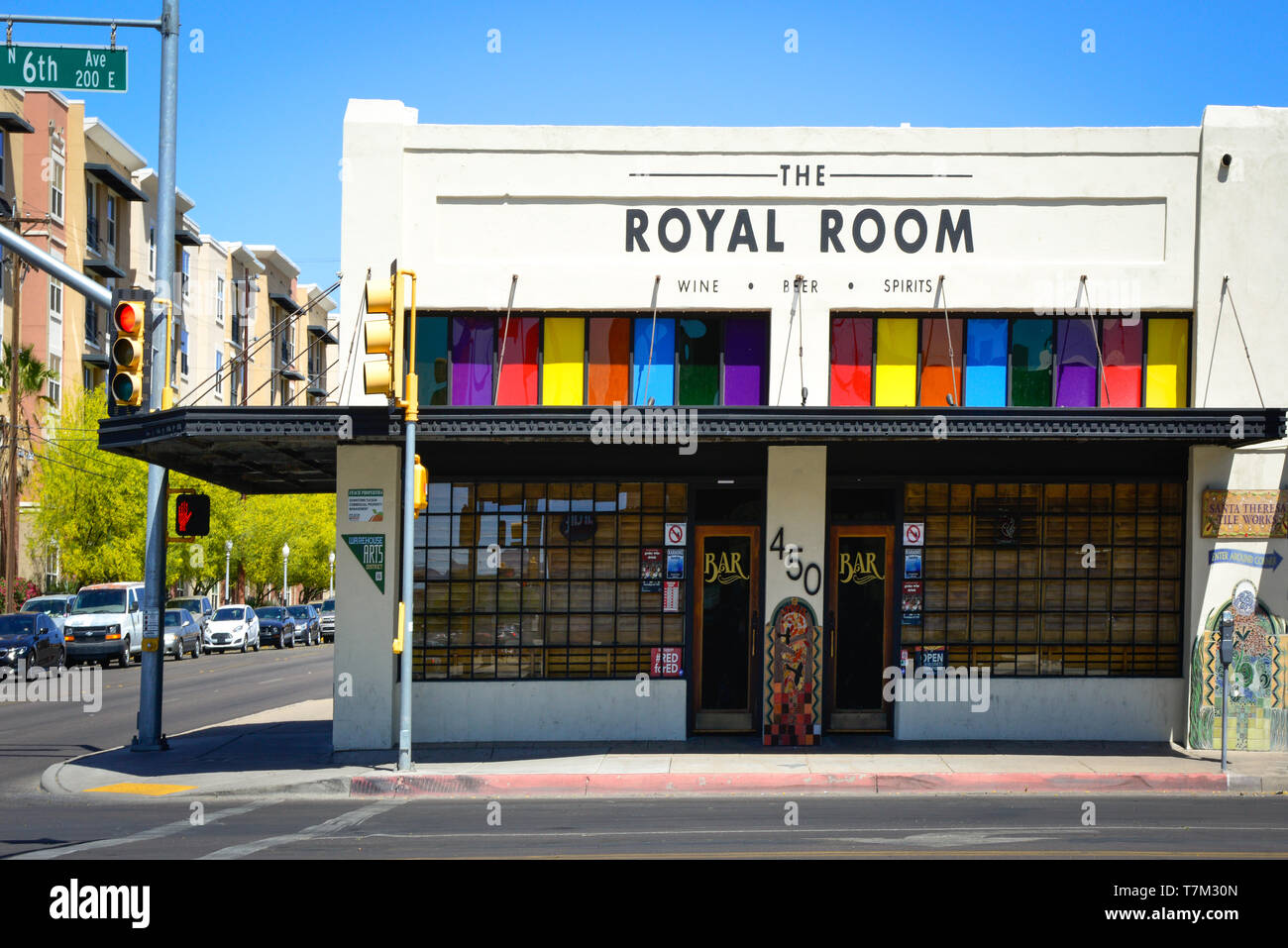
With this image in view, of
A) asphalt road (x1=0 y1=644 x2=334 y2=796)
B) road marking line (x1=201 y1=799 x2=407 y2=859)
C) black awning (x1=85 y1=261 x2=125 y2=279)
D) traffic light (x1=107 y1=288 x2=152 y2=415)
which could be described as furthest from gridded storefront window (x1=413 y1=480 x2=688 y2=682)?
black awning (x1=85 y1=261 x2=125 y2=279)

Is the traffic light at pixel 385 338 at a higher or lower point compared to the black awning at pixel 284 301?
lower

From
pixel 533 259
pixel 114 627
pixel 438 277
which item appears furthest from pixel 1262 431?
pixel 114 627

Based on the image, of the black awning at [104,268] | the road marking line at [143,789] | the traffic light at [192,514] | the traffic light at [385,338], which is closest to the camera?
the traffic light at [385,338]

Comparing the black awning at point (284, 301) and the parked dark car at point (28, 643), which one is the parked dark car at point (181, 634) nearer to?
the parked dark car at point (28, 643)

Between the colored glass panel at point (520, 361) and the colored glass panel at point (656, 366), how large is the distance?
1.27m

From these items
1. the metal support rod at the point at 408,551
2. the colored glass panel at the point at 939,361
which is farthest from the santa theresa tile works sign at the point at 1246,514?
the metal support rod at the point at 408,551

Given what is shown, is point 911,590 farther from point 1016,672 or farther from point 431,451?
point 431,451

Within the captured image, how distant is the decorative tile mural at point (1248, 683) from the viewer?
16688 millimetres

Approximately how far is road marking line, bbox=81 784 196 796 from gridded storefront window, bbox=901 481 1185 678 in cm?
879

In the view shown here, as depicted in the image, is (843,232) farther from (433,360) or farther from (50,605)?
(50,605)

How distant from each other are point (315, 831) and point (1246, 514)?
11618 millimetres

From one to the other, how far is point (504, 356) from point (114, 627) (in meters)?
25.8

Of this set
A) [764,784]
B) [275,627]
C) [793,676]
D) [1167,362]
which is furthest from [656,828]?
[275,627]

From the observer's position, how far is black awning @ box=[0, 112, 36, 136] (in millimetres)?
50250
